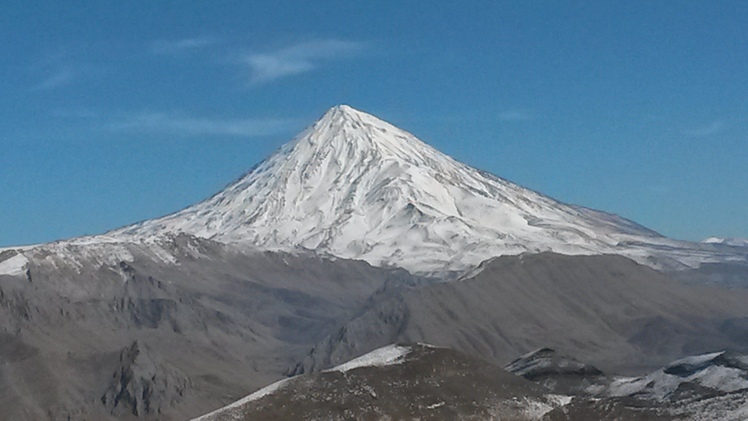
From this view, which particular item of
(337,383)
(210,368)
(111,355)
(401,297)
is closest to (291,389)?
(337,383)

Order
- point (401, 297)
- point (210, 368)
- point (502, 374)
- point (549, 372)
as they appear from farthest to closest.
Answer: point (401, 297)
point (210, 368)
point (549, 372)
point (502, 374)

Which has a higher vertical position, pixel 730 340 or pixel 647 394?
pixel 730 340

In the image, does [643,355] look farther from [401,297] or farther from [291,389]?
[291,389]

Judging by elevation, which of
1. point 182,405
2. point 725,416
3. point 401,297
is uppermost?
point 401,297

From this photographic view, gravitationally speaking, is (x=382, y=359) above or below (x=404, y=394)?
above

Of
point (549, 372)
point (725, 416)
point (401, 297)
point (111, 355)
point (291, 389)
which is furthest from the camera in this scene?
point (401, 297)

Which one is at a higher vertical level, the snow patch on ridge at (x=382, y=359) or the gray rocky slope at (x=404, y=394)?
the snow patch on ridge at (x=382, y=359)

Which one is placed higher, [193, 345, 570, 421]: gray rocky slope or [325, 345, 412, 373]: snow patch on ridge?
[325, 345, 412, 373]: snow patch on ridge

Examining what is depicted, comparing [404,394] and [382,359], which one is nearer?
[404,394]

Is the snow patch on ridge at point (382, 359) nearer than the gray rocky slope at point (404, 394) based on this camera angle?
No

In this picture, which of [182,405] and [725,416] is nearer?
[725,416]

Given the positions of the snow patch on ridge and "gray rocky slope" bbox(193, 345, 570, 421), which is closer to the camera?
"gray rocky slope" bbox(193, 345, 570, 421)
